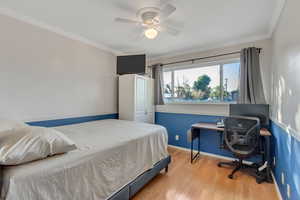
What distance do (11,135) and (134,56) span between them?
9.73 feet

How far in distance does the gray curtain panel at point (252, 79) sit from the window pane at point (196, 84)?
0.60 meters

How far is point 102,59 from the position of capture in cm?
349

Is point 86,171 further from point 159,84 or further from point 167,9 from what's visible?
point 159,84

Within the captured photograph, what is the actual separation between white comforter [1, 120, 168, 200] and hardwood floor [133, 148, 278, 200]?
0.36 m

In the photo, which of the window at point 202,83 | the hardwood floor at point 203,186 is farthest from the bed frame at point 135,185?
the window at point 202,83

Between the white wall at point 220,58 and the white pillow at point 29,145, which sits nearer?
the white pillow at point 29,145

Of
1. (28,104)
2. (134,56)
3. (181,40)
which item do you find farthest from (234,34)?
(28,104)

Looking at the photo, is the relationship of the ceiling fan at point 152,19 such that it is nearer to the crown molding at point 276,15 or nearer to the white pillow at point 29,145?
the crown molding at point 276,15

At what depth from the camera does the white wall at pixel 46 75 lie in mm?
2133

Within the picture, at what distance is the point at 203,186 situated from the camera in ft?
7.11

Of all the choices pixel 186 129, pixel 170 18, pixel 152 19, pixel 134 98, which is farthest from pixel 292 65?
pixel 134 98

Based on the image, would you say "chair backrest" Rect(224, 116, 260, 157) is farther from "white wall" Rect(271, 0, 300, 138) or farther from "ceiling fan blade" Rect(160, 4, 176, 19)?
"ceiling fan blade" Rect(160, 4, 176, 19)

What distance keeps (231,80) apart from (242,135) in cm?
130

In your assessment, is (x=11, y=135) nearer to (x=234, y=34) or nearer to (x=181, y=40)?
(x=181, y=40)
